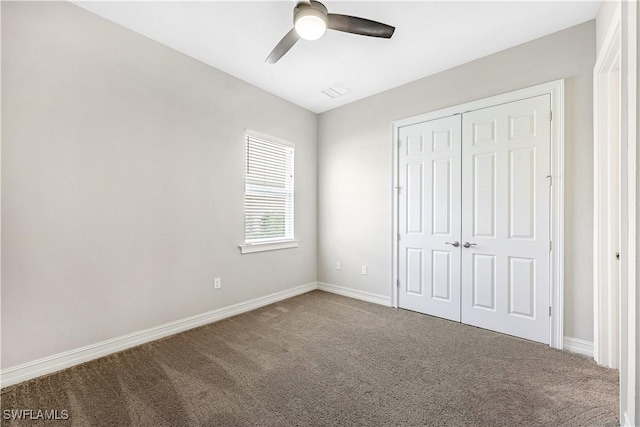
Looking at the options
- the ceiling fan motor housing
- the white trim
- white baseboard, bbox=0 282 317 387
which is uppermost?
the ceiling fan motor housing

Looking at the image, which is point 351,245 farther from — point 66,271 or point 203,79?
point 66,271

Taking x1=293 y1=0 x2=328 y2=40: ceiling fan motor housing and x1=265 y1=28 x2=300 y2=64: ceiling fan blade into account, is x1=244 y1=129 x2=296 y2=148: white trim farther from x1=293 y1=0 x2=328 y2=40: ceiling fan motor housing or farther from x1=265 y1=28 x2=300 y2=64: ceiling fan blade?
x1=293 y1=0 x2=328 y2=40: ceiling fan motor housing

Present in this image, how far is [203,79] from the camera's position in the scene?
2.95 meters

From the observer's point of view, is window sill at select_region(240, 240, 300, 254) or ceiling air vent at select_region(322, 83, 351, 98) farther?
ceiling air vent at select_region(322, 83, 351, 98)

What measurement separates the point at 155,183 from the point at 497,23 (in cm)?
340

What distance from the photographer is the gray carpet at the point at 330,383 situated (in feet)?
5.29

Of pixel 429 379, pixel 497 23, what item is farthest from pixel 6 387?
pixel 497 23

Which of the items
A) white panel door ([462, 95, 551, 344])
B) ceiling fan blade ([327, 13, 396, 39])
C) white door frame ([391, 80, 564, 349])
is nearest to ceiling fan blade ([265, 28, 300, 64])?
ceiling fan blade ([327, 13, 396, 39])

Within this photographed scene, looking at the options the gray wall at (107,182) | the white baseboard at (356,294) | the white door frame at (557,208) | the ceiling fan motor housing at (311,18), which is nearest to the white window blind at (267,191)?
the gray wall at (107,182)

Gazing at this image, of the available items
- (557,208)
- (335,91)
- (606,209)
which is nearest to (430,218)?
(557,208)

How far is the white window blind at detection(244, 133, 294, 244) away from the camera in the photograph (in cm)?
347

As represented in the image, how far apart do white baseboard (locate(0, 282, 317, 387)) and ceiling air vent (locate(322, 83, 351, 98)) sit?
2.90 metres

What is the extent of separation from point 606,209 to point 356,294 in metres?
2.75

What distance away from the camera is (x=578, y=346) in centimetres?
234
